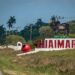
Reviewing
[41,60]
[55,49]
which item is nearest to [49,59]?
[41,60]

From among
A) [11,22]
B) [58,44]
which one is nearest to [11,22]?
[11,22]

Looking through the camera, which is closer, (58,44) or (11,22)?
(58,44)

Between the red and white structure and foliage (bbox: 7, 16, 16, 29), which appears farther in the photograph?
foliage (bbox: 7, 16, 16, 29)

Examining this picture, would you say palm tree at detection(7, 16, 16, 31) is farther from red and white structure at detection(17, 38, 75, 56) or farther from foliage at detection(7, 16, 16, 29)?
red and white structure at detection(17, 38, 75, 56)

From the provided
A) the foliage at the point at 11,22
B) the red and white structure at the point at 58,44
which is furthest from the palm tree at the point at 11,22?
the red and white structure at the point at 58,44

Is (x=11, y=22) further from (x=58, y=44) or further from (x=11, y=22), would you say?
(x=58, y=44)

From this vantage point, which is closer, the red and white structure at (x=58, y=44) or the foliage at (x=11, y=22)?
the red and white structure at (x=58, y=44)

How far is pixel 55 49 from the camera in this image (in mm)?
67562

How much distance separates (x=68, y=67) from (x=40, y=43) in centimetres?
2815

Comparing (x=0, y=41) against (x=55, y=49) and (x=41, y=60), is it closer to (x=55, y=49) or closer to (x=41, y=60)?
(x=55, y=49)

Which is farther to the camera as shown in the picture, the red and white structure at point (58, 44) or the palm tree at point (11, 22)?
the palm tree at point (11, 22)

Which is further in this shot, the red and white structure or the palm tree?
the palm tree

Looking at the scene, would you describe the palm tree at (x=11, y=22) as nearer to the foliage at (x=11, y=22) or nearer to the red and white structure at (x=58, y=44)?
the foliage at (x=11, y=22)

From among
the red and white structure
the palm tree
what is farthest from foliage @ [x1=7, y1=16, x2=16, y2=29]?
the red and white structure
